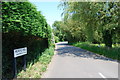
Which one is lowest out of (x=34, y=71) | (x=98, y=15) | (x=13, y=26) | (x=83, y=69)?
(x=83, y=69)

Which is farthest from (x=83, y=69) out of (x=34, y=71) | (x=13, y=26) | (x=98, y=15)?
(x=98, y=15)

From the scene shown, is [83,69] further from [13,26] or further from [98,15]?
[98,15]

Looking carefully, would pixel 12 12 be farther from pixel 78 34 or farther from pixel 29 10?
pixel 78 34

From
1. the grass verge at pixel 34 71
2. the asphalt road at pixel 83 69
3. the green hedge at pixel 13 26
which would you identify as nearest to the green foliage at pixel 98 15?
the asphalt road at pixel 83 69

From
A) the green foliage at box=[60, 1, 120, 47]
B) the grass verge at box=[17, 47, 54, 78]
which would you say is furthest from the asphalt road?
the green foliage at box=[60, 1, 120, 47]

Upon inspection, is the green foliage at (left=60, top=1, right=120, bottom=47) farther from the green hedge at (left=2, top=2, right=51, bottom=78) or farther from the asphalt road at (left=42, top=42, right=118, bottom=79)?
the green hedge at (left=2, top=2, right=51, bottom=78)

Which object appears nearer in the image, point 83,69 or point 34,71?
point 34,71

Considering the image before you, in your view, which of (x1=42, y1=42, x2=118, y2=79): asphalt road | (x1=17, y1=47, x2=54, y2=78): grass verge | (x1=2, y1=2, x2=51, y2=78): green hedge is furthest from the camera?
(x1=42, y1=42, x2=118, y2=79): asphalt road

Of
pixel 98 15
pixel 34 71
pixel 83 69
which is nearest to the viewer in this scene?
pixel 34 71

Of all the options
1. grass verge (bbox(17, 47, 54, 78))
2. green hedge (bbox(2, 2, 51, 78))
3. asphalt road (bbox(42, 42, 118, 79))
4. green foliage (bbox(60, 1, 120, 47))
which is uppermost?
green foliage (bbox(60, 1, 120, 47))

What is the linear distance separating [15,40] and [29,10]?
2099mm

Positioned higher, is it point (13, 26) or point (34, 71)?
point (13, 26)

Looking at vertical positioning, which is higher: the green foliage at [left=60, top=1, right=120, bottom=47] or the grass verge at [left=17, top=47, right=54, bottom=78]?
the green foliage at [left=60, top=1, right=120, bottom=47]

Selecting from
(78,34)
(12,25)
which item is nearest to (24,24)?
(12,25)
